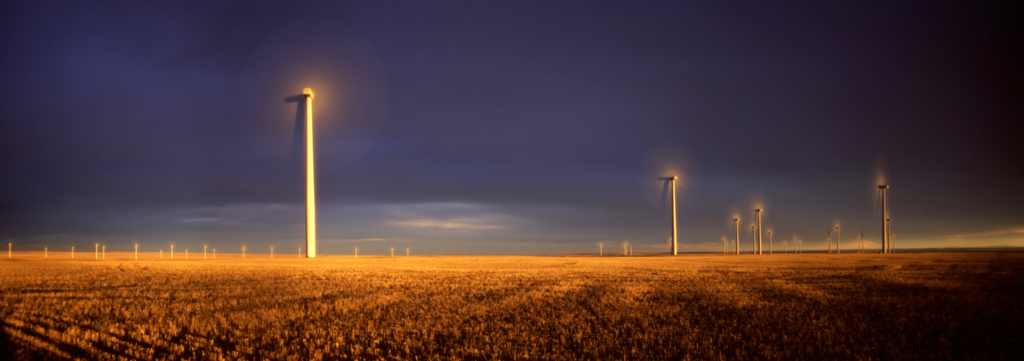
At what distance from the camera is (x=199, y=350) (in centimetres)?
1193

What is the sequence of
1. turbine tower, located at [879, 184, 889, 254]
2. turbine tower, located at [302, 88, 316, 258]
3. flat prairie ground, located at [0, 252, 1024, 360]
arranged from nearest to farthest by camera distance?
flat prairie ground, located at [0, 252, 1024, 360] → turbine tower, located at [302, 88, 316, 258] → turbine tower, located at [879, 184, 889, 254]

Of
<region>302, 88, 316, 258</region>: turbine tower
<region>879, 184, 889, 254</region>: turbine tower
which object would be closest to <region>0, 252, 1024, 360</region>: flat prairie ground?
<region>302, 88, 316, 258</region>: turbine tower

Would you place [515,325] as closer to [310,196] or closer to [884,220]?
[310,196]

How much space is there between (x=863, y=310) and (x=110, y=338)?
2247cm

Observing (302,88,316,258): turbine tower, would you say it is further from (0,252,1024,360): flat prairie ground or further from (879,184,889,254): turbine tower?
(879,184,889,254): turbine tower

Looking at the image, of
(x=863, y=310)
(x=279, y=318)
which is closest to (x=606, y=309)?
(x=863, y=310)

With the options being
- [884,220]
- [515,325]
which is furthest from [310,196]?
[884,220]

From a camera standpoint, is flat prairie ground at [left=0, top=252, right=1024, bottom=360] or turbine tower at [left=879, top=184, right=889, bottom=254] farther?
turbine tower at [left=879, top=184, right=889, bottom=254]

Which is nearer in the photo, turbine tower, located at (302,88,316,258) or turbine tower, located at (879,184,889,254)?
turbine tower, located at (302,88,316,258)

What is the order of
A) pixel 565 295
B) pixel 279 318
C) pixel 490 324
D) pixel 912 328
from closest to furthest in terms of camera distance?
pixel 912 328, pixel 490 324, pixel 279 318, pixel 565 295

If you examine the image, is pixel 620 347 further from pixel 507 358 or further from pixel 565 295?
pixel 565 295

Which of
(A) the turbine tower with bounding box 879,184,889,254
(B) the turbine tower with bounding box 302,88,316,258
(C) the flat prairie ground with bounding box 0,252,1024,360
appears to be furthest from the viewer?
(A) the turbine tower with bounding box 879,184,889,254

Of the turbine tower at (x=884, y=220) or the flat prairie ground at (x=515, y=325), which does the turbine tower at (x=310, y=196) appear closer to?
the flat prairie ground at (x=515, y=325)

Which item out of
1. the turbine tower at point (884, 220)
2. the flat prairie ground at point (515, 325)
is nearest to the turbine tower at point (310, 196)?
the flat prairie ground at point (515, 325)
